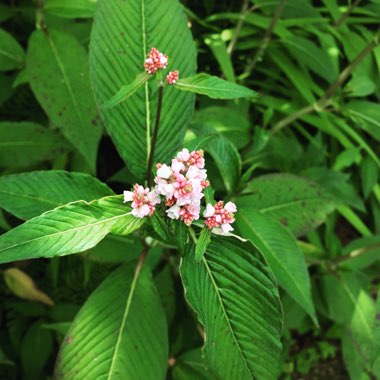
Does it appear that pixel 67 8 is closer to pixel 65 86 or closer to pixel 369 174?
pixel 65 86

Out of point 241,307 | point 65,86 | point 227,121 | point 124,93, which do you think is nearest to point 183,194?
point 124,93

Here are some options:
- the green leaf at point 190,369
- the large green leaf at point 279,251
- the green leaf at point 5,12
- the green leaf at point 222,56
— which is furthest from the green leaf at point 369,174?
the green leaf at point 5,12

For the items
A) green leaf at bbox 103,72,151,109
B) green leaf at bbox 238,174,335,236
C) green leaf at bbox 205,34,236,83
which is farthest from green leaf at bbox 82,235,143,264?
green leaf at bbox 205,34,236,83

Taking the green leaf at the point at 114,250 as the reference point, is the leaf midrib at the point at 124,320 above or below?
below

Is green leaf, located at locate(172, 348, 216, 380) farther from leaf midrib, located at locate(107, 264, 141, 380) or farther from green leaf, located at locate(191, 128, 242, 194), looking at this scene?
green leaf, located at locate(191, 128, 242, 194)

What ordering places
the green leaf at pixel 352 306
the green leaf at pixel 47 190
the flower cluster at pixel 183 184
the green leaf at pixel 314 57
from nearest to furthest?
the flower cluster at pixel 183 184, the green leaf at pixel 47 190, the green leaf at pixel 352 306, the green leaf at pixel 314 57

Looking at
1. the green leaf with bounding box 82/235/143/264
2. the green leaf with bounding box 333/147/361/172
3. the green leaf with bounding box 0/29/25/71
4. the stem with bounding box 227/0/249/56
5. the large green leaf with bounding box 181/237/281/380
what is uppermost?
the stem with bounding box 227/0/249/56

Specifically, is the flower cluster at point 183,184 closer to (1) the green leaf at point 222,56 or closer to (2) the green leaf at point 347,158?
(1) the green leaf at point 222,56
